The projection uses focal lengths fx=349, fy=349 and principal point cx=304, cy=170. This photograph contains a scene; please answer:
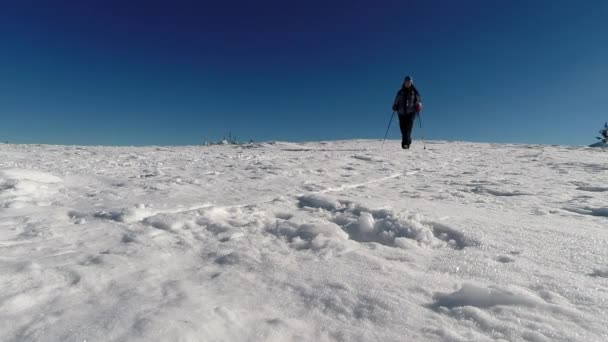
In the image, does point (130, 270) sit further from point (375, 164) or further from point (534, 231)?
point (375, 164)

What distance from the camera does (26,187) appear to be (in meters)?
3.71

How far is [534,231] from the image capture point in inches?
97.2

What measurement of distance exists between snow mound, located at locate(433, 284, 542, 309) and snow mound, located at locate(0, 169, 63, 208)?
3522 millimetres

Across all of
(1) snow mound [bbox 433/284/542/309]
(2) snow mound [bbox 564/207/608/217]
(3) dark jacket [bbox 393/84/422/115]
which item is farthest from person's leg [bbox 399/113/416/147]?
(1) snow mound [bbox 433/284/542/309]

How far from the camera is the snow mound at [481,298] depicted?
4.97 feet

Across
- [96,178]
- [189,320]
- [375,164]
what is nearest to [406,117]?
[375,164]

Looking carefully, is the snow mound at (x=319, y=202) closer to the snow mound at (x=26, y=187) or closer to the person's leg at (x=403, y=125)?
the snow mound at (x=26, y=187)

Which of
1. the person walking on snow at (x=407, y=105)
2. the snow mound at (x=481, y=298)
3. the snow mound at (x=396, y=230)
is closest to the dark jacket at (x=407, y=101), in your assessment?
the person walking on snow at (x=407, y=105)

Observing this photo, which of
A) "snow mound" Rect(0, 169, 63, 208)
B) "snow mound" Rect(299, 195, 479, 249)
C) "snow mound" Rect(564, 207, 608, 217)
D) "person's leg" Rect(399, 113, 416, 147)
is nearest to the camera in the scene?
"snow mound" Rect(299, 195, 479, 249)

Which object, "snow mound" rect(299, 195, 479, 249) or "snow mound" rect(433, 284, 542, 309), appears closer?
"snow mound" rect(433, 284, 542, 309)

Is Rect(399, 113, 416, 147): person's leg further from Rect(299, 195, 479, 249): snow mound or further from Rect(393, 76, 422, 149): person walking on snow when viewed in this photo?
Rect(299, 195, 479, 249): snow mound

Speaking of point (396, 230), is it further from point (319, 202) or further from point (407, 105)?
point (407, 105)

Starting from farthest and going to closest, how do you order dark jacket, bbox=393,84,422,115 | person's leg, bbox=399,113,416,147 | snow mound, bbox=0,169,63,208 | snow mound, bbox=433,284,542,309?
person's leg, bbox=399,113,416,147, dark jacket, bbox=393,84,422,115, snow mound, bbox=0,169,63,208, snow mound, bbox=433,284,542,309

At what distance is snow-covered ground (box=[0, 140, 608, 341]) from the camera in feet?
4.52
